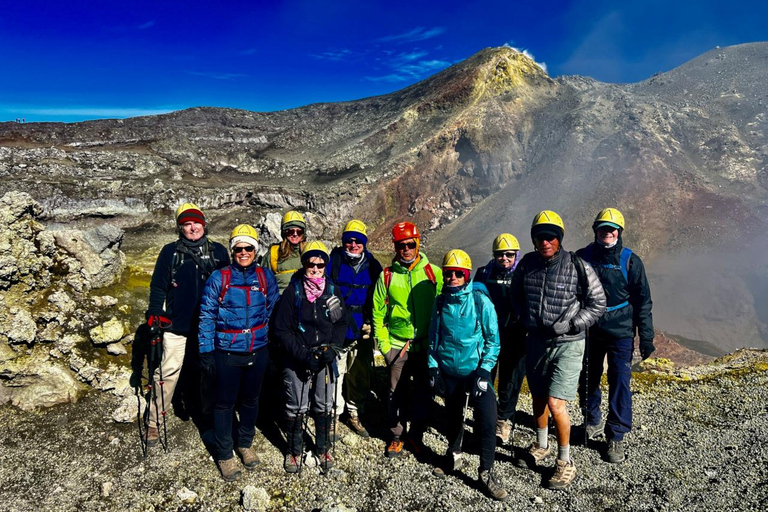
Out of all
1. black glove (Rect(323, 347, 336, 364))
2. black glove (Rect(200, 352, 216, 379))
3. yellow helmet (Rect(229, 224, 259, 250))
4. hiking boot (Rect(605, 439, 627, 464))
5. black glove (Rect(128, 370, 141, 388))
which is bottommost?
hiking boot (Rect(605, 439, 627, 464))

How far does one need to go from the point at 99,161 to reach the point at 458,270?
34.9 m

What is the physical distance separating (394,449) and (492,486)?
50.3 inches

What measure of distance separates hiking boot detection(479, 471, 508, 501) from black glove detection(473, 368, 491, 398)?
39.2 inches

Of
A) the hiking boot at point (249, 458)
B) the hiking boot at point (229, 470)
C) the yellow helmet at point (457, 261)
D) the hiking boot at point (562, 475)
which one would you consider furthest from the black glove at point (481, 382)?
the hiking boot at point (229, 470)

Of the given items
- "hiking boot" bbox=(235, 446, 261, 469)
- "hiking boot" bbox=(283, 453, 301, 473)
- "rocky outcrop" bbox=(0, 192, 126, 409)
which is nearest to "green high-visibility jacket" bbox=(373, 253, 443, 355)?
"hiking boot" bbox=(283, 453, 301, 473)

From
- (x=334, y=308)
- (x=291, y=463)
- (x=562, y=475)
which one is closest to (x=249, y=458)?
(x=291, y=463)

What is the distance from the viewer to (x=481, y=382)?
431 centimetres

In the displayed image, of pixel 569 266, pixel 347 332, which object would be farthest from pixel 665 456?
pixel 347 332

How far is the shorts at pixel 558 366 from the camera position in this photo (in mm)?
4473

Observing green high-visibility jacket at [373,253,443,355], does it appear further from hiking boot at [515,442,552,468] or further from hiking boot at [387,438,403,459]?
hiking boot at [515,442,552,468]

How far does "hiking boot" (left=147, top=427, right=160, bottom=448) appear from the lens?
17.4ft

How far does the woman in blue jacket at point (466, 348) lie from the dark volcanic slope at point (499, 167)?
60.9 ft

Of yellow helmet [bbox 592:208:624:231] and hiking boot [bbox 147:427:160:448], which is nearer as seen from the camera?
yellow helmet [bbox 592:208:624:231]

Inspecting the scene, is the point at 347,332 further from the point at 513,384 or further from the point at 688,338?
the point at 688,338
